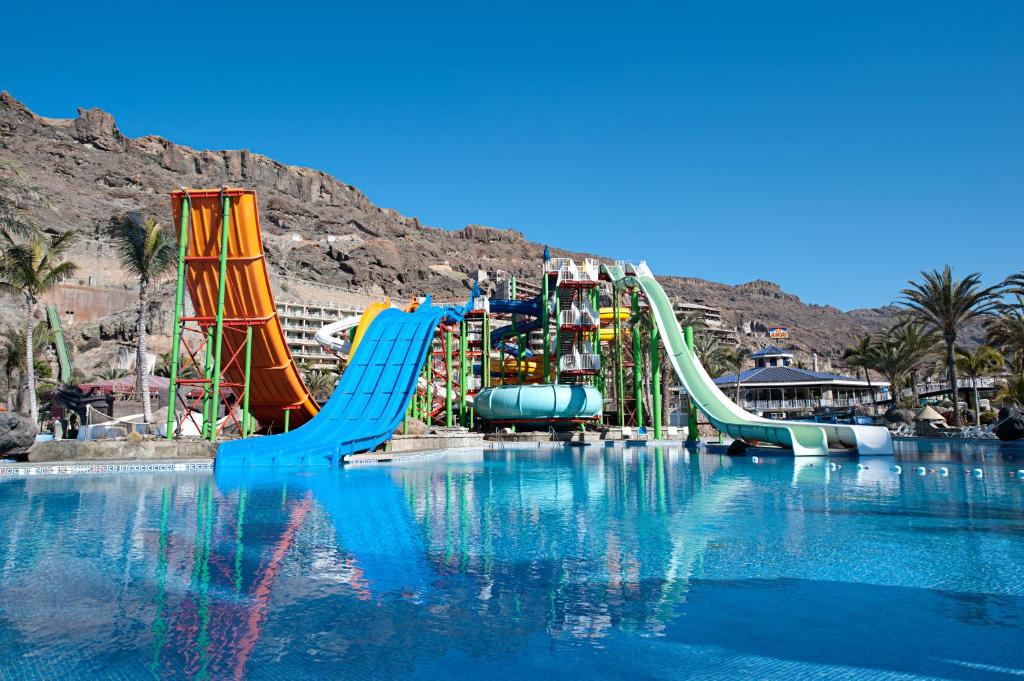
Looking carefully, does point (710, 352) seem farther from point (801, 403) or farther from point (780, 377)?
point (801, 403)

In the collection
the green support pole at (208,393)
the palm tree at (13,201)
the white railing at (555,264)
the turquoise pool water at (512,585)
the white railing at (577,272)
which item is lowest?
the turquoise pool water at (512,585)

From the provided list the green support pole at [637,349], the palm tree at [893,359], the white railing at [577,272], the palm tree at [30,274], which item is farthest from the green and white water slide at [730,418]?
the palm tree at [30,274]

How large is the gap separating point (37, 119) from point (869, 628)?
478ft

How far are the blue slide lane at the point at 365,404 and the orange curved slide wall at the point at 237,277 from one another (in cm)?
254

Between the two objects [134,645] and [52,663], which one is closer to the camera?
[52,663]

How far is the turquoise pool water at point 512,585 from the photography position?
4699 mm

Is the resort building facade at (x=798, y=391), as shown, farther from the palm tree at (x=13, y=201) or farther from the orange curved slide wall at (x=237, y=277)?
the palm tree at (x=13, y=201)

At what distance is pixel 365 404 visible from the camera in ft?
74.9

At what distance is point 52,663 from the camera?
15.0 ft

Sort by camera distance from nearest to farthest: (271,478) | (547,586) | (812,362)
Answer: (547,586) → (271,478) → (812,362)

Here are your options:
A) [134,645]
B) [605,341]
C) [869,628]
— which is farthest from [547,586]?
[605,341]

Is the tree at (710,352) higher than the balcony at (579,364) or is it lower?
higher

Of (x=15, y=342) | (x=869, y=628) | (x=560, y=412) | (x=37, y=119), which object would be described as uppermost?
(x=37, y=119)

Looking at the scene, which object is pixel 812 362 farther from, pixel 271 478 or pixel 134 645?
pixel 134 645
